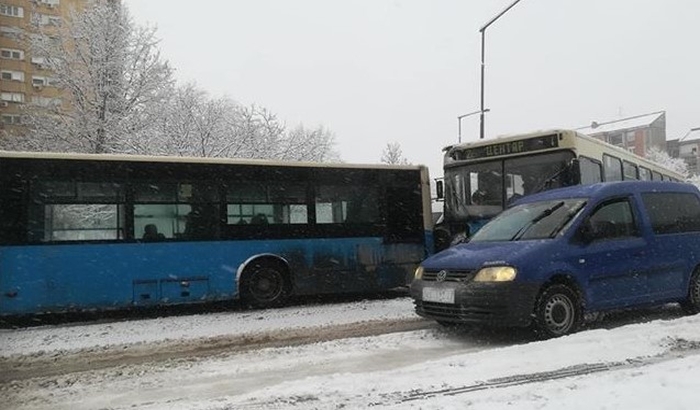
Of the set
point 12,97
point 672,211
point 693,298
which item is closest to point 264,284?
point 672,211

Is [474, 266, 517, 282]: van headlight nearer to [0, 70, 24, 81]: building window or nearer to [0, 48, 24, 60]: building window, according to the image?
[0, 70, 24, 81]: building window

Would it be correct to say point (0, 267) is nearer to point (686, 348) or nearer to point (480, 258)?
point (480, 258)

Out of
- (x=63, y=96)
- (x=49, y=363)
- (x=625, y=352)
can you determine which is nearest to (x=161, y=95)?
(x=63, y=96)

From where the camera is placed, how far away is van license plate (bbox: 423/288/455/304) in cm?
763

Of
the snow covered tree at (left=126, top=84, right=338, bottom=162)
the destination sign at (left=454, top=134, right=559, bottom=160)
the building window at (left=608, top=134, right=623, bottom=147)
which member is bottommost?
the destination sign at (left=454, top=134, right=559, bottom=160)

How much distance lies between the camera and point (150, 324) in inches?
394

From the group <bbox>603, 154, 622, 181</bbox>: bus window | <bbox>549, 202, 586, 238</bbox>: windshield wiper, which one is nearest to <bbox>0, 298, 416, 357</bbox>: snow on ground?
<bbox>549, 202, 586, 238</bbox>: windshield wiper

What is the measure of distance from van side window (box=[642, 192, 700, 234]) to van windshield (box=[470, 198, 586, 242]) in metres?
1.38

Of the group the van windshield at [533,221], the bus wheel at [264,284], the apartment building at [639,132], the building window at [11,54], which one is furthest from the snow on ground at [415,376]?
the apartment building at [639,132]

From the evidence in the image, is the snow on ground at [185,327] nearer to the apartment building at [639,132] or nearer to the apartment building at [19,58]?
the apartment building at [19,58]

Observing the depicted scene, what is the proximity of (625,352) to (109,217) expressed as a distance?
25.8ft

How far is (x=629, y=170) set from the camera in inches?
534

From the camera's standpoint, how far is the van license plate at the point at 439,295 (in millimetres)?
7632

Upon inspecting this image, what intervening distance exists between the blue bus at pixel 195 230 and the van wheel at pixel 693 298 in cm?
503
